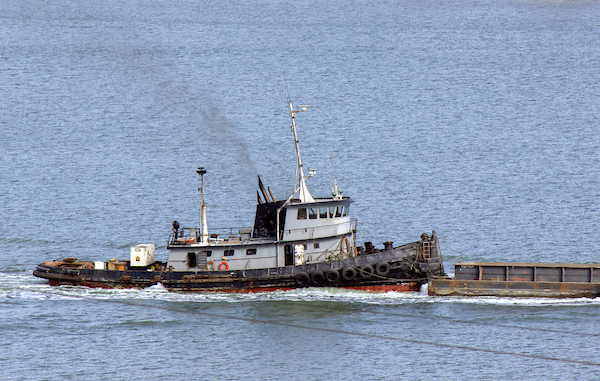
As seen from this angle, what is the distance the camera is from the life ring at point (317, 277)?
34281 millimetres

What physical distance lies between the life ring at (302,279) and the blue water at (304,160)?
0.86m

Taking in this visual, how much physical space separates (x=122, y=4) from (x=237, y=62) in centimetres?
3044

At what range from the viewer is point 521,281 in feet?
111

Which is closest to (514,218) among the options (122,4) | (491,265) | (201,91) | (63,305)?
(491,265)

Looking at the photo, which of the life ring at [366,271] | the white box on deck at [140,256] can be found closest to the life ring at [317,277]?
the life ring at [366,271]

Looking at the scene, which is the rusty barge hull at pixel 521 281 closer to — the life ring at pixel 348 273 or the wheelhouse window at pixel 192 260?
the life ring at pixel 348 273

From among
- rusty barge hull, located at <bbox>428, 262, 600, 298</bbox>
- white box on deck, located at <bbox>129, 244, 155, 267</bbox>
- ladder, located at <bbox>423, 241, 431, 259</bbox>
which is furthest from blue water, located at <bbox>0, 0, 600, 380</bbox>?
ladder, located at <bbox>423, 241, 431, 259</bbox>

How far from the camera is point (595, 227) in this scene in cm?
4800

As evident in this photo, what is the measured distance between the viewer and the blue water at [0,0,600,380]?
30.2 meters

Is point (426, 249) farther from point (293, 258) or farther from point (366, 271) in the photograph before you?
point (293, 258)

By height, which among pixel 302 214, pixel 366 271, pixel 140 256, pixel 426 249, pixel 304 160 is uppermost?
pixel 304 160

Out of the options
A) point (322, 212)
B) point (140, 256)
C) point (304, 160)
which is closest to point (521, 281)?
point (322, 212)

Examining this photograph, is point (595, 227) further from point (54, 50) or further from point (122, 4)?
point (122, 4)

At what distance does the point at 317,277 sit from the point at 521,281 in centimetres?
854
